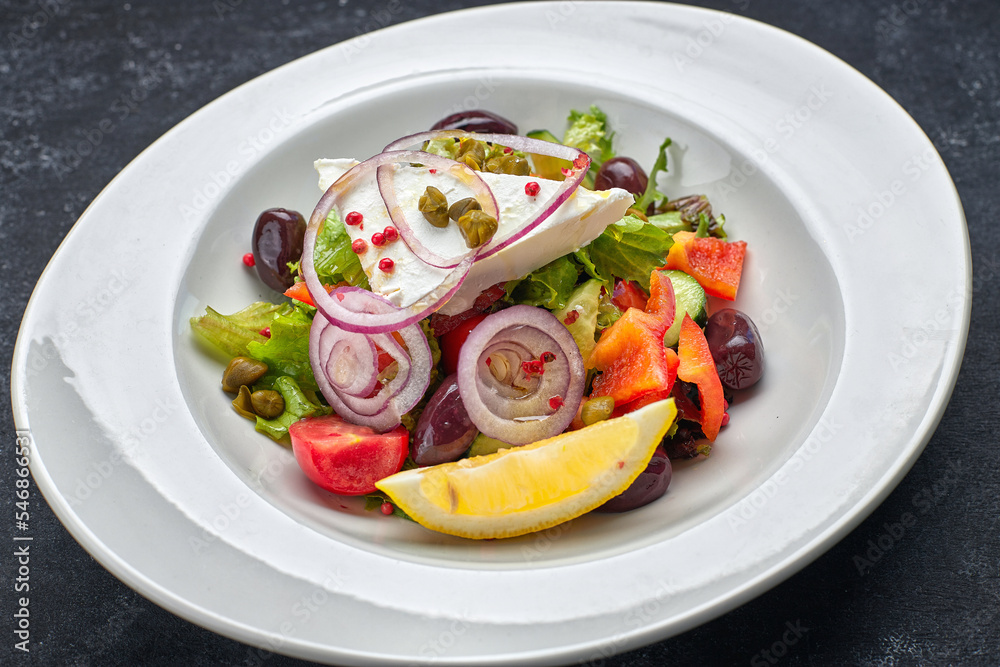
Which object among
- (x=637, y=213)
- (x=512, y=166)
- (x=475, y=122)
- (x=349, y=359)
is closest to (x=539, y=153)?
(x=512, y=166)

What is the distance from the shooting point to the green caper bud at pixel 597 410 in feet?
9.32

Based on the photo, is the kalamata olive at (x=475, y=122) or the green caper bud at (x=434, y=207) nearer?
the green caper bud at (x=434, y=207)

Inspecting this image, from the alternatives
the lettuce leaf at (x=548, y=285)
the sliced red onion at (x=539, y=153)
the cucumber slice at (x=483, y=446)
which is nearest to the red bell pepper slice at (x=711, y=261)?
the lettuce leaf at (x=548, y=285)

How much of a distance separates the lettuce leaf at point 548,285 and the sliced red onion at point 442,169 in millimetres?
301

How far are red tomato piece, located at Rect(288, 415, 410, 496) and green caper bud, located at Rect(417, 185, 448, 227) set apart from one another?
746mm

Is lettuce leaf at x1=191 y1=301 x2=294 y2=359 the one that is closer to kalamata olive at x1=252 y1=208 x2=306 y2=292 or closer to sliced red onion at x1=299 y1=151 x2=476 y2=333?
kalamata olive at x1=252 y1=208 x2=306 y2=292

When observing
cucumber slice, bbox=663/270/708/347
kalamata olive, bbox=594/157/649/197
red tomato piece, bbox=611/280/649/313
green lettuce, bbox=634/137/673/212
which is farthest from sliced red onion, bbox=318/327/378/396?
green lettuce, bbox=634/137/673/212

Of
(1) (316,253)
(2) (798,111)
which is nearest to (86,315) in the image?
(1) (316,253)

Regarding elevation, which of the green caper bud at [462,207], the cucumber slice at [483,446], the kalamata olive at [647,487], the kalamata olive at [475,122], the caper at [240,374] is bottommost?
the kalamata olive at [647,487]

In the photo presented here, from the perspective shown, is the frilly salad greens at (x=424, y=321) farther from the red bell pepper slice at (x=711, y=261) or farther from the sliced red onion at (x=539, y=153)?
the sliced red onion at (x=539, y=153)

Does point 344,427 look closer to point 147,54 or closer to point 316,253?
point 316,253

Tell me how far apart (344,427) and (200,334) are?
0.74 m

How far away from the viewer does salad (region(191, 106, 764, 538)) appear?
260 centimetres

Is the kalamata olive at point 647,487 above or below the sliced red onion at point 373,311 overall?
below
